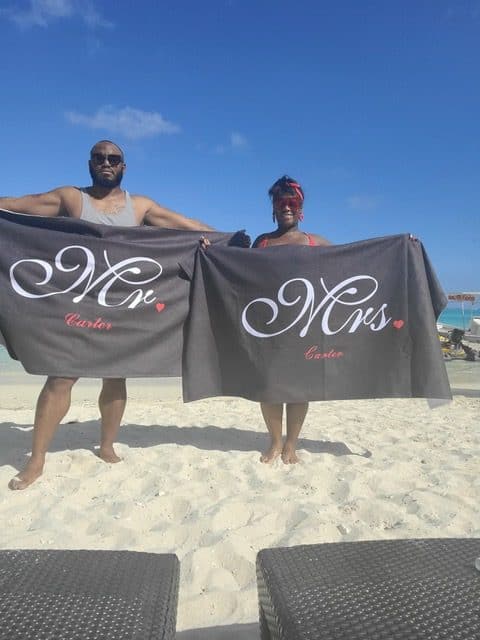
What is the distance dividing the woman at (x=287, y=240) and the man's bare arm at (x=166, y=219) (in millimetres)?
597

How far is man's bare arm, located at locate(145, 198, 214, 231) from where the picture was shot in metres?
3.81

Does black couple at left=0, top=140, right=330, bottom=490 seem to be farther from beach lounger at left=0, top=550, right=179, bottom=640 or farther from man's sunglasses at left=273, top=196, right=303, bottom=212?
beach lounger at left=0, top=550, right=179, bottom=640

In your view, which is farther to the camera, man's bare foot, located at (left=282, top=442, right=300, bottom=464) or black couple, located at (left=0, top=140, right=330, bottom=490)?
man's bare foot, located at (left=282, top=442, right=300, bottom=464)

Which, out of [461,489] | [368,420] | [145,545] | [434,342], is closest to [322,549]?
[145,545]

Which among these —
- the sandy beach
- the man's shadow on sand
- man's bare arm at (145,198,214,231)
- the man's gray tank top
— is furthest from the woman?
the man's gray tank top

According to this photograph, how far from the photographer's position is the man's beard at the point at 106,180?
139 inches

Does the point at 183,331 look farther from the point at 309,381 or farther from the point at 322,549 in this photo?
the point at 322,549

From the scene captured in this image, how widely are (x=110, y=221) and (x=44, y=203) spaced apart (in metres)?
0.50

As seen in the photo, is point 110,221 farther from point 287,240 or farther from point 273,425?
point 273,425

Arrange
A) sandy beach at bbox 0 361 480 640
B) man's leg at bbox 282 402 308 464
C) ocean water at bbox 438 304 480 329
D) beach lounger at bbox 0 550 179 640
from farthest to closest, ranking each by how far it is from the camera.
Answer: ocean water at bbox 438 304 480 329 → man's leg at bbox 282 402 308 464 → sandy beach at bbox 0 361 480 640 → beach lounger at bbox 0 550 179 640

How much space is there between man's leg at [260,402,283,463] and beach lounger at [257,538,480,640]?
90.6 inches

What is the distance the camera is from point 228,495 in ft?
10.4

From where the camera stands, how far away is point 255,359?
12.2 feet

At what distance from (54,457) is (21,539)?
1.32 m
